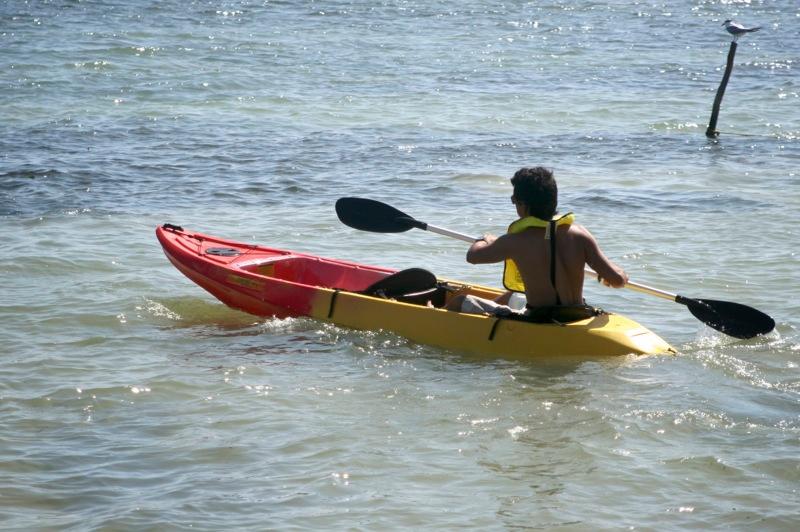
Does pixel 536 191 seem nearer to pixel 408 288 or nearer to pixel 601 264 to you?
pixel 601 264

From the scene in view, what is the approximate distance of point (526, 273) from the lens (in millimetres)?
6879

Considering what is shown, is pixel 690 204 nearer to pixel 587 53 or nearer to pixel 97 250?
pixel 97 250

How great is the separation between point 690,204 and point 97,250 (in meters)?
5.95

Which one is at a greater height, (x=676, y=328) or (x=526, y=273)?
Answer: (x=526, y=273)

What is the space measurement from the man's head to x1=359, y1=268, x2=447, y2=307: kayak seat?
123cm

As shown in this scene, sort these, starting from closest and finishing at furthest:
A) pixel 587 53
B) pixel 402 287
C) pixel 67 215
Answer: pixel 402 287 < pixel 67 215 < pixel 587 53

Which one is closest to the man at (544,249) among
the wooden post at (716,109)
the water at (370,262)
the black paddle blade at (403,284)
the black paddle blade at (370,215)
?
the water at (370,262)

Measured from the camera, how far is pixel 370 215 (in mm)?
8320

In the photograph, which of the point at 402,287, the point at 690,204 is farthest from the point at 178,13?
the point at 402,287

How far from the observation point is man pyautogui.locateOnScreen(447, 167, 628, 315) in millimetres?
6668

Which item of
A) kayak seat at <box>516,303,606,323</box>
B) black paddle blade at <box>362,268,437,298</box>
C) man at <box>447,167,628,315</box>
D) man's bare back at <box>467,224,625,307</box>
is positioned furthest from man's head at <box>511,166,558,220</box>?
black paddle blade at <box>362,268,437,298</box>

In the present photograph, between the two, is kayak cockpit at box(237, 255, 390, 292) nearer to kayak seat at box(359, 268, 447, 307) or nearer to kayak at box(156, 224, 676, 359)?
kayak at box(156, 224, 676, 359)

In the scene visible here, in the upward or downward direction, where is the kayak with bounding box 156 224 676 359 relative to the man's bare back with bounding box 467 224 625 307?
downward

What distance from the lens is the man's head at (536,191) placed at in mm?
6609
